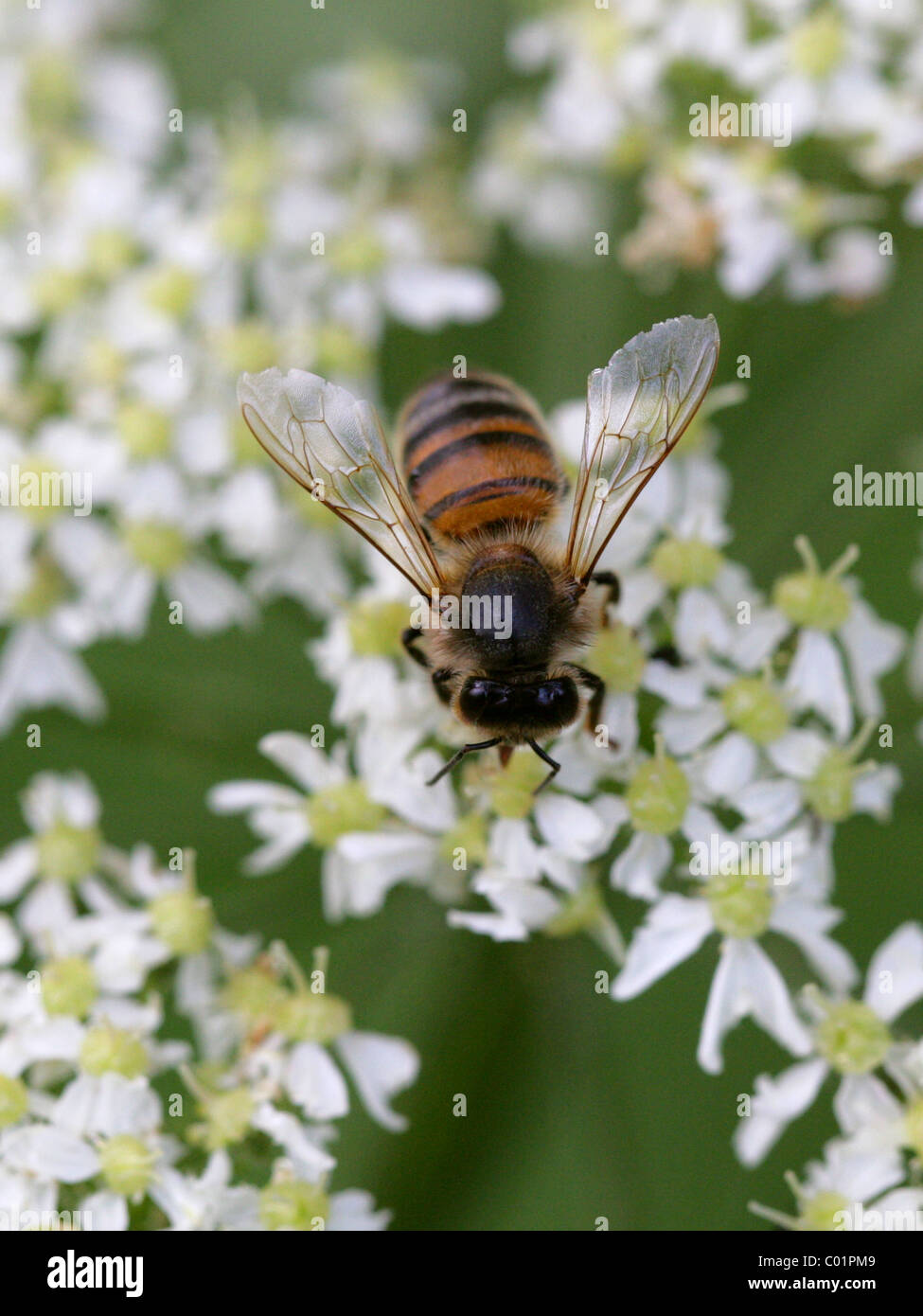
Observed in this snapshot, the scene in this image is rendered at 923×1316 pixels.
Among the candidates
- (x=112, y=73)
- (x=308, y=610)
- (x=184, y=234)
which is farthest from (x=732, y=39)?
(x=112, y=73)

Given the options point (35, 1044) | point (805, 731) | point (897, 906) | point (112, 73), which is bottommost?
point (35, 1044)

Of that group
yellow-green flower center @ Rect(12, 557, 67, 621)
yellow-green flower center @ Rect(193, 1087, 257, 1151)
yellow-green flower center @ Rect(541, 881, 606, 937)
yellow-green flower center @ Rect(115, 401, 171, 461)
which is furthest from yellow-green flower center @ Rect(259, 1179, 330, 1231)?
yellow-green flower center @ Rect(115, 401, 171, 461)

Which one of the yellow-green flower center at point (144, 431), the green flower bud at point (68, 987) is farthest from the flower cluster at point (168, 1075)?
the yellow-green flower center at point (144, 431)

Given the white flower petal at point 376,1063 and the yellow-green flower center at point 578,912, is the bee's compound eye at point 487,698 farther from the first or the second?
the white flower petal at point 376,1063

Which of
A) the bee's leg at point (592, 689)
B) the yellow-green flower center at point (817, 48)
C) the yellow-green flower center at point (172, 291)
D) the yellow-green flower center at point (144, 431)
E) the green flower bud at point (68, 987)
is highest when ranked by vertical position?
the yellow-green flower center at point (817, 48)
